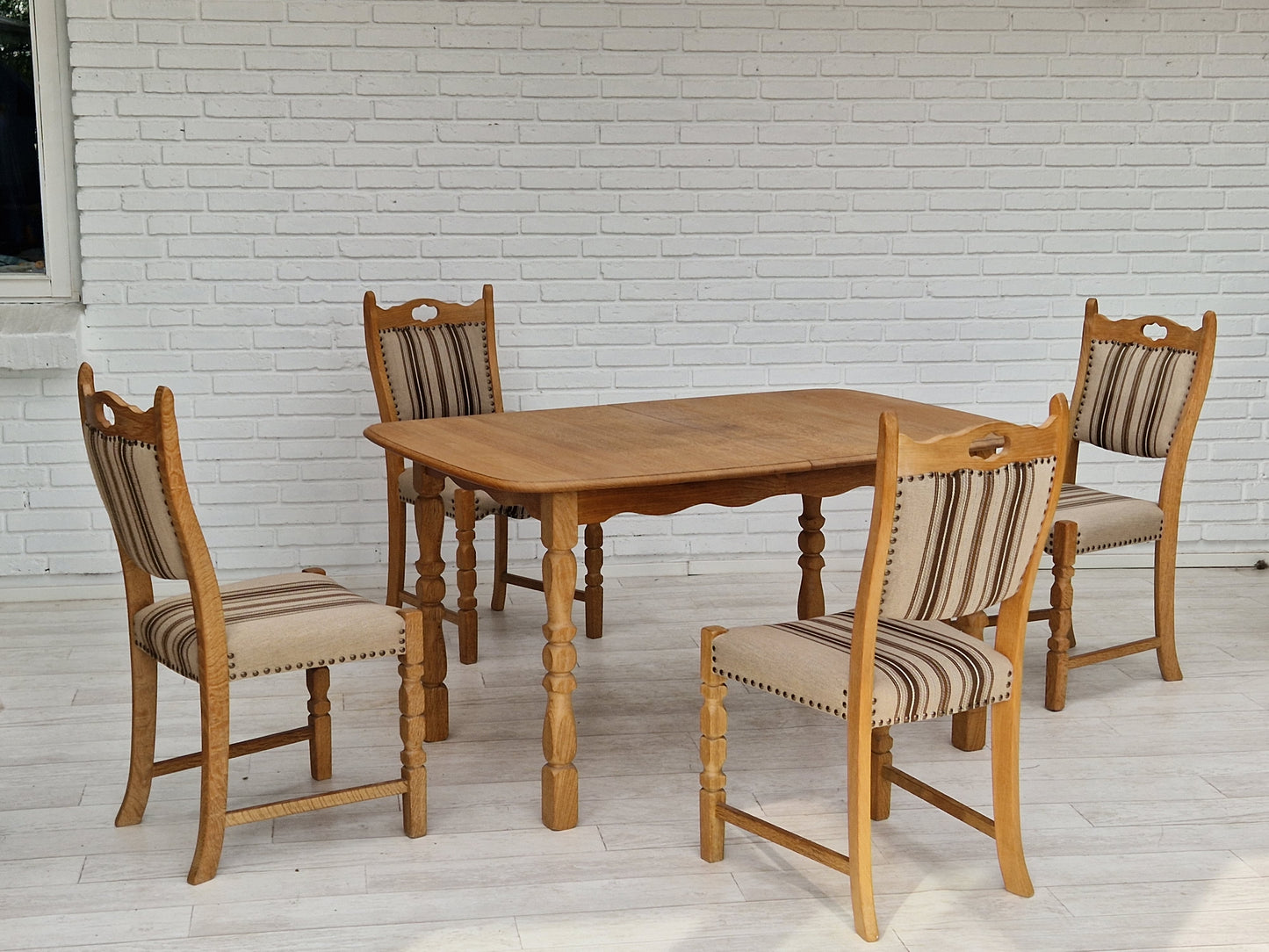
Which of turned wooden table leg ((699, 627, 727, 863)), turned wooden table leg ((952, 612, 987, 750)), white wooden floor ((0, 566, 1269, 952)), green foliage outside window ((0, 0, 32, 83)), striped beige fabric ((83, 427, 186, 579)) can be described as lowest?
white wooden floor ((0, 566, 1269, 952))

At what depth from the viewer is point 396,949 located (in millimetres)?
2389

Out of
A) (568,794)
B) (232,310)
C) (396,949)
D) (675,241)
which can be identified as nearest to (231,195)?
(232,310)

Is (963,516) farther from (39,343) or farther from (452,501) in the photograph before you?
(39,343)

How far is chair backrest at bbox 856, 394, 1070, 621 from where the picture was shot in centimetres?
227

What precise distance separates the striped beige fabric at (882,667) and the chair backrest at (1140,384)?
1304mm

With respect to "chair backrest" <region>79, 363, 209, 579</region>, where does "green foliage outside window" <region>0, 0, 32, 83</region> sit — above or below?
above

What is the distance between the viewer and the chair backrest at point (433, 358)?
13.1ft

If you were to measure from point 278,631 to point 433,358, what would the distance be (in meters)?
1.59

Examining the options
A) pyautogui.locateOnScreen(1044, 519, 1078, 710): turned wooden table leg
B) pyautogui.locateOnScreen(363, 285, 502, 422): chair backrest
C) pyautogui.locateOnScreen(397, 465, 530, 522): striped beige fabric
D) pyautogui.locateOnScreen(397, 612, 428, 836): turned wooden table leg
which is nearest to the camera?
pyautogui.locateOnScreen(397, 612, 428, 836): turned wooden table leg

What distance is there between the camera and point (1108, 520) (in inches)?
139

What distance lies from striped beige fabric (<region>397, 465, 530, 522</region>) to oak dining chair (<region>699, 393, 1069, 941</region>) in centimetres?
126

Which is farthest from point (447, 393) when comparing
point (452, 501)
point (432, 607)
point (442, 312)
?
point (432, 607)

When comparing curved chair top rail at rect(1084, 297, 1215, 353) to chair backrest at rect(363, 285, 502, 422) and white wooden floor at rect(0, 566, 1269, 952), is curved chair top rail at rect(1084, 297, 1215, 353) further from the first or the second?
chair backrest at rect(363, 285, 502, 422)

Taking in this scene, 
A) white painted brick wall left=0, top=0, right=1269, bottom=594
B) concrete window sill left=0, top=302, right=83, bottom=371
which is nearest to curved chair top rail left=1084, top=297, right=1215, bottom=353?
white painted brick wall left=0, top=0, right=1269, bottom=594
